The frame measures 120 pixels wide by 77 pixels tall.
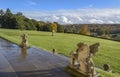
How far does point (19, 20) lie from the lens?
6544 centimetres

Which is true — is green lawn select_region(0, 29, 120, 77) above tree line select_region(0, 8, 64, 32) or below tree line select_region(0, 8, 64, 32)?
below

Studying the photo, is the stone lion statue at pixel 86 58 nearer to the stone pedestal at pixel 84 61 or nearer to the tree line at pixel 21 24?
the stone pedestal at pixel 84 61

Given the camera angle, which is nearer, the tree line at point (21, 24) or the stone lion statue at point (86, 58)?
the stone lion statue at point (86, 58)

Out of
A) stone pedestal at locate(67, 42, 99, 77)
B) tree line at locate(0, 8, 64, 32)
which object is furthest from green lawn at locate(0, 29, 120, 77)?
tree line at locate(0, 8, 64, 32)

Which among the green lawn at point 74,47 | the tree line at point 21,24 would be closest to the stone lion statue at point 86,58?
the green lawn at point 74,47

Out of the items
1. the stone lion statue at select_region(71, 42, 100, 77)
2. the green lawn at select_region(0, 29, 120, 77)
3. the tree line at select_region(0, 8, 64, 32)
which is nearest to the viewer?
the stone lion statue at select_region(71, 42, 100, 77)

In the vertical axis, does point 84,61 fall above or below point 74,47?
above

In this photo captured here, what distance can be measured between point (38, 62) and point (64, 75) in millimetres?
2975

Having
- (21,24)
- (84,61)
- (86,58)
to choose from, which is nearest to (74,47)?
(84,61)

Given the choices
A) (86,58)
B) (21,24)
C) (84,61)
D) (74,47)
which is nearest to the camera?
(86,58)

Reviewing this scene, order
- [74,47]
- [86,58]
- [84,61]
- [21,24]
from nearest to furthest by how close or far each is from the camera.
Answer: [86,58] < [84,61] < [74,47] < [21,24]

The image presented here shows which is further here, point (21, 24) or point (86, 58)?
point (21, 24)

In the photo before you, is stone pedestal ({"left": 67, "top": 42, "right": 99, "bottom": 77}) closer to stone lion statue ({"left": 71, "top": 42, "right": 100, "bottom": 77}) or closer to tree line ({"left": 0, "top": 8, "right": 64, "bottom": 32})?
stone lion statue ({"left": 71, "top": 42, "right": 100, "bottom": 77})

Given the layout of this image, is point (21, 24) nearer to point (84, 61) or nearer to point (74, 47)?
point (74, 47)
